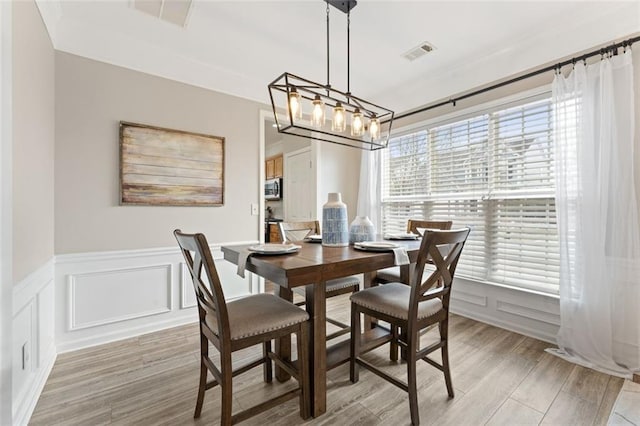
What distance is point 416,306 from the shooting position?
148cm

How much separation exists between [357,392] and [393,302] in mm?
607

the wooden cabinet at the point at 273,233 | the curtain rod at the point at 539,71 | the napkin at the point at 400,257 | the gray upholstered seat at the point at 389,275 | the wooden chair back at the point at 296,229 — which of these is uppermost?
the curtain rod at the point at 539,71

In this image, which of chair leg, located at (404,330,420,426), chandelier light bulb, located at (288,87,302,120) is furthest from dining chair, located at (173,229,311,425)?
chandelier light bulb, located at (288,87,302,120)

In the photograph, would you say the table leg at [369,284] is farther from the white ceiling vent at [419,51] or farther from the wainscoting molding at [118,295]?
the white ceiling vent at [419,51]

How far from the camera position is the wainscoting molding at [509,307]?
2389mm

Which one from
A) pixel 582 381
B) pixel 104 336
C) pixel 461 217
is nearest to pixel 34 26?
pixel 104 336

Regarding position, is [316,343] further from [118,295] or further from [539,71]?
[539,71]

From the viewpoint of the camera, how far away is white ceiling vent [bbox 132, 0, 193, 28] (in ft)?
6.68

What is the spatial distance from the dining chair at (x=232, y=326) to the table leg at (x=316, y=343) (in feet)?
0.11

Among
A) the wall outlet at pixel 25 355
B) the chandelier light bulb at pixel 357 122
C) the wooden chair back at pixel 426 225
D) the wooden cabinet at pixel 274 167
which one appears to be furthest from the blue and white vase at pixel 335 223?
the wooden cabinet at pixel 274 167

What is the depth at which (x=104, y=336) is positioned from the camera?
239cm

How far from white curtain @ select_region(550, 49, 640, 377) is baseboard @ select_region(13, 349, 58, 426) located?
134 inches

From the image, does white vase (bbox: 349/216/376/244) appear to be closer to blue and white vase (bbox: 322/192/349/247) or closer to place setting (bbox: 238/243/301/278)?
blue and white vase (bbox: 322/192/349/247)

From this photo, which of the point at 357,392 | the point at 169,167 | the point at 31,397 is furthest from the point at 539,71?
the point at 31,397
